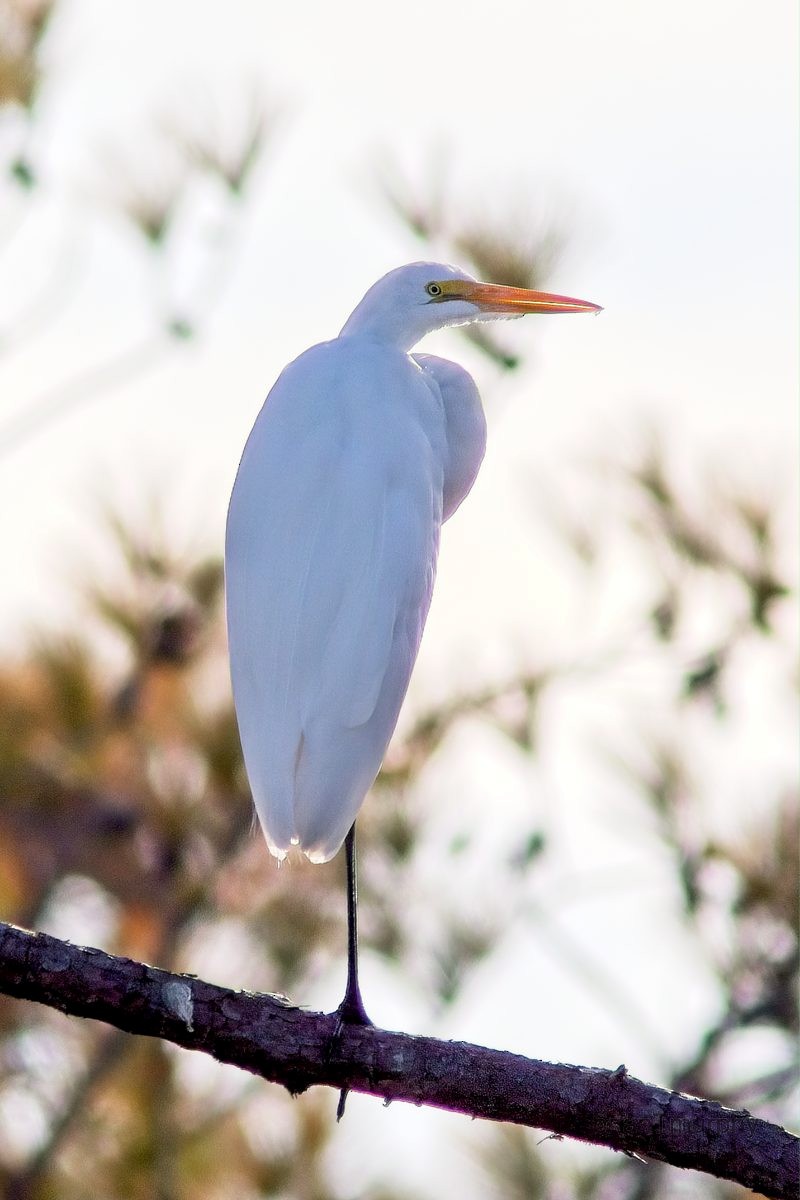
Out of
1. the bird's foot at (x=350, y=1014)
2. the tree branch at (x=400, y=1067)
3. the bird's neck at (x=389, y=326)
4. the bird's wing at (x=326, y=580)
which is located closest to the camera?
the tree branch at (x=400, y=1067)

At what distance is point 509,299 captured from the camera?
3.06 m

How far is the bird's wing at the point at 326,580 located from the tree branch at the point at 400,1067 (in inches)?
11.5

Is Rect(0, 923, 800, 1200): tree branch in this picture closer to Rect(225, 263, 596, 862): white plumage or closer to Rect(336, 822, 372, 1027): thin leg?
Rect(336, 822, 372, 1027): thin leg

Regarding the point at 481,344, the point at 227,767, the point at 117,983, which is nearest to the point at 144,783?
the point at 227,767

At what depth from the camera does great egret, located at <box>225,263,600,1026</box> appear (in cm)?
234

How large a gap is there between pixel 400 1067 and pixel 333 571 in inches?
25.9

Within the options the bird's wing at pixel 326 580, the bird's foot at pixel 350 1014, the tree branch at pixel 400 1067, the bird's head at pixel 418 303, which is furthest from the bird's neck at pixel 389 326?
the tree branch at pixel 400 1067

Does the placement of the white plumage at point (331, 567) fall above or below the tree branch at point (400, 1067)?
above

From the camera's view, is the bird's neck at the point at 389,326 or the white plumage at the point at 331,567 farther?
the bird's neck at the point at 389,326

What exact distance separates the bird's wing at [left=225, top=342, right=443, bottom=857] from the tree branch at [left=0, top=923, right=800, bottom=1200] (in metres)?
0.29

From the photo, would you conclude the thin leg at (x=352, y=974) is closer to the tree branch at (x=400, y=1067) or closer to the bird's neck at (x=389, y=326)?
the tree branch at (x=400, y=1067)

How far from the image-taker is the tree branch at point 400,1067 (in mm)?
Answer: 2016

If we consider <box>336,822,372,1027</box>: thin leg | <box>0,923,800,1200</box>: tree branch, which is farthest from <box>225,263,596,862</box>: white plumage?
<box>0,923,800,1200</box>: tree branch

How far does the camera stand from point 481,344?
10.9ft
